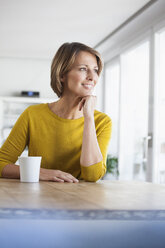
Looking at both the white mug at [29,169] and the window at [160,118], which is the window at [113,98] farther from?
the white mug at [29,169]

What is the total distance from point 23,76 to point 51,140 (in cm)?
513

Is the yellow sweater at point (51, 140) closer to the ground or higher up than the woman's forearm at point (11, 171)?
higher up

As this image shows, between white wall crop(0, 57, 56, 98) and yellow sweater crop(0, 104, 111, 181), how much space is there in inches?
197

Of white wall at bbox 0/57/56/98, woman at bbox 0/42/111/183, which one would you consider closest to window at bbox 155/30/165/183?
woman at bbox 0/42/111/183

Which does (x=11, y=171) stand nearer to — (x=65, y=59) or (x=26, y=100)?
(x=65, y=59)

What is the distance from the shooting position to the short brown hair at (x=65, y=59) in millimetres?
1683

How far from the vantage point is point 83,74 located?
66.7 inches

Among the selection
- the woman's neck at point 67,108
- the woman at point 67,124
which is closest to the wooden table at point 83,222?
the woman at point 67,124

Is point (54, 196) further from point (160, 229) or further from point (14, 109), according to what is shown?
point (14, 109)

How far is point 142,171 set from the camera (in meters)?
4.76

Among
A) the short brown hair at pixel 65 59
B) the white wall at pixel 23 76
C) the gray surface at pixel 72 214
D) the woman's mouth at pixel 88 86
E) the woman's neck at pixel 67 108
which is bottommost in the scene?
the gray surface at pixel 72 214

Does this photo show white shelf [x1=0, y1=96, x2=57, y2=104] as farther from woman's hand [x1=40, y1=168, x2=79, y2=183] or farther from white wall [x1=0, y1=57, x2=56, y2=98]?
woman's hand [x1=40, y1=168, x2=79, y2=183]

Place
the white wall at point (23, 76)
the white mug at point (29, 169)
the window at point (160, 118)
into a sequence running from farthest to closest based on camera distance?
the white wall at point (23, 76)
the window at point (160, 118)
the white mug at point (29, 169)

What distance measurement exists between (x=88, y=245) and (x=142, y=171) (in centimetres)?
403
